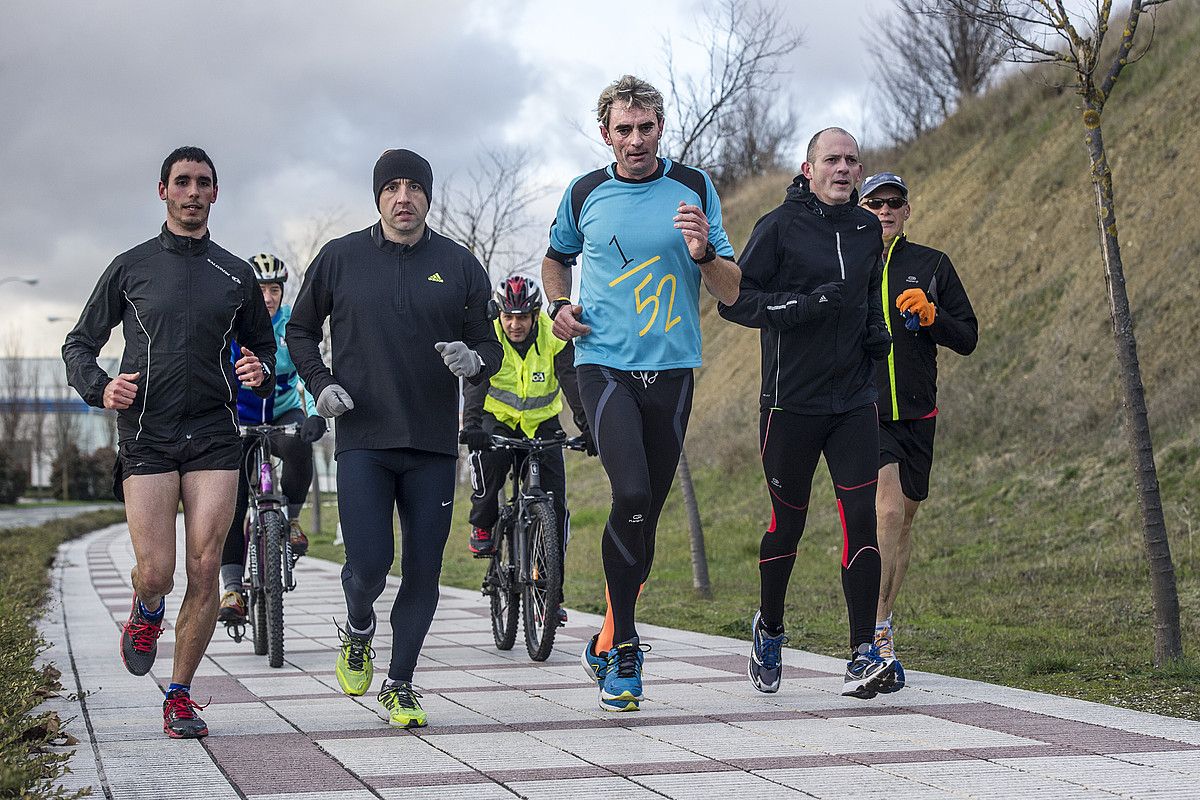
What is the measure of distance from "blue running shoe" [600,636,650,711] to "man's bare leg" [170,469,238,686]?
1.58 metres

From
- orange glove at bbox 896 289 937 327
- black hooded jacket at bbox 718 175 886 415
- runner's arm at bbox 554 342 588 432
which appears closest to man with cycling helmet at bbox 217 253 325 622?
runner's arm at bbox 554 342 588 432

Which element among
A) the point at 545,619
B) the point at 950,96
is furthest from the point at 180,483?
the point at 950,96

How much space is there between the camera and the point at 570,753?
4.89 metres

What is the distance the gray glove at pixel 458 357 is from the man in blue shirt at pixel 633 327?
516 mm

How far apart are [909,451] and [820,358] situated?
92 centimetres

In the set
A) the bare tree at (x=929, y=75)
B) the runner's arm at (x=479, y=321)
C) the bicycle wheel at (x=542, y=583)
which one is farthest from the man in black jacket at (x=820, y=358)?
the bare tree at (x=929, y=75)

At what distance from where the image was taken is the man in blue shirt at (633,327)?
232 inches

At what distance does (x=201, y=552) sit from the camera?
5535 millimetres

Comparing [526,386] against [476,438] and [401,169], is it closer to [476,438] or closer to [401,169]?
[476,438]

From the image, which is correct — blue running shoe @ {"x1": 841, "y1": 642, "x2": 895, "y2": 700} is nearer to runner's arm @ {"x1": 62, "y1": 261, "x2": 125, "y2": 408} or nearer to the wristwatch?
the wristwatch

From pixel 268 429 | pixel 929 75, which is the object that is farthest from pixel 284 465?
pixel 929 75

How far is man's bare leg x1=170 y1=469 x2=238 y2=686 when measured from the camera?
18.1 ft

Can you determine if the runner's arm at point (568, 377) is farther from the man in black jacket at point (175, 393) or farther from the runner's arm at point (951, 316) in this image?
the man in black jacket at point (175, 393)

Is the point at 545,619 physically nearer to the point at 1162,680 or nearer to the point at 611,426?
the point at 611,426
